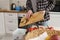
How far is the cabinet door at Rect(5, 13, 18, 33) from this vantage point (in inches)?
141

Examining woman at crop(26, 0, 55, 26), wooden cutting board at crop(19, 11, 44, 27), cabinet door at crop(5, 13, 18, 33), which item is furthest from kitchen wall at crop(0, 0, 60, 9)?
wooden cutting board at crop(19, 11, 44, 27)

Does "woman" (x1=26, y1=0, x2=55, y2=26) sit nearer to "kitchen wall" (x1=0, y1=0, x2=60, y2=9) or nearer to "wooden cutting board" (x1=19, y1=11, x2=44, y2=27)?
"wooden cutting board" (x1=19, y1=11, x2=44, y2=27)

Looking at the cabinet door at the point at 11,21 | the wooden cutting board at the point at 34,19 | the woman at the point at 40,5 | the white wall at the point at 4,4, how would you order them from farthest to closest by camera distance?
the white wall at the point at 4,4
the cabinet door at the point at 11,21
the woman at the point at 40,5
the wooden cutting board at the point at 34,19

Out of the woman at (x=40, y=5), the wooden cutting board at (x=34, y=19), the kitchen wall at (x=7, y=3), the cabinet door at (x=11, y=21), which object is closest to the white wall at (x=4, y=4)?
the kitchen wall at (x=7, y=3)

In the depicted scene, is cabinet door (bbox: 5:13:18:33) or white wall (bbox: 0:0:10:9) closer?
cabinet door (bbox: 5:13:18:33)

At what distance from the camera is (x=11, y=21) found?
3656 mm

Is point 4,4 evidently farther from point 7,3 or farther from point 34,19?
point 34,19

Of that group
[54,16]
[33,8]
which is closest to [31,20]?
[33,8]

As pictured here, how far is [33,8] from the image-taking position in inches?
60.5

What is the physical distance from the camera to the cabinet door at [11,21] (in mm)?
3576

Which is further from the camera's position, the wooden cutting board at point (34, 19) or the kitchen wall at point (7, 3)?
the kitchen wall at point (7, 3)

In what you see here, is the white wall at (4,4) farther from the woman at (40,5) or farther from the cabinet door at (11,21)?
the woman at (40,5)

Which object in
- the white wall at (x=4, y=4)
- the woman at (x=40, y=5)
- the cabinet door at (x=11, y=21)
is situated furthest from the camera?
the white wall at (x=4, y=4)

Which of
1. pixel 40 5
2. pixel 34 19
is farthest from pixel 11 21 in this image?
pixel 34 19
